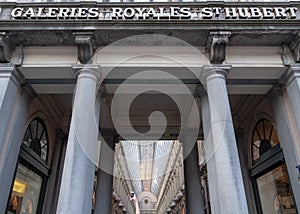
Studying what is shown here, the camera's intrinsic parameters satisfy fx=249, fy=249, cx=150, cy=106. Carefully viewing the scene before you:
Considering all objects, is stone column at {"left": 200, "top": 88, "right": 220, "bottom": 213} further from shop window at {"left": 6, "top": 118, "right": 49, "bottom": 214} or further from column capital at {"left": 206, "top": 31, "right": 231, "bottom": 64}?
shop window at {"left": 6, "top": 118, "right": 49, "bottom": 214}

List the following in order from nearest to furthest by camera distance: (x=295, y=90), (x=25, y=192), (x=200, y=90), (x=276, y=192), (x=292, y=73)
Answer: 1. (x=295, y=90)
2. (x=292, y=73)
3. (x=200, y=90)
4. (x=25, y=192)
5. (x=276, y=192)

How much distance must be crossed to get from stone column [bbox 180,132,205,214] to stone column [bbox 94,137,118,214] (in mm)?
3718

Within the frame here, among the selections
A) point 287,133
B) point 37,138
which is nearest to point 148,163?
point 37,138

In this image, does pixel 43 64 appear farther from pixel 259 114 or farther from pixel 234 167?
pixel 259 114

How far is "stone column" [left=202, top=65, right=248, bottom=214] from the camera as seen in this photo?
6.23 metres

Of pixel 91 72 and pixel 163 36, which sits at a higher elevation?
pixel 163 36

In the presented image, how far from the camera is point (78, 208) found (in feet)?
20.4

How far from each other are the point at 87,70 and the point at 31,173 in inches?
222

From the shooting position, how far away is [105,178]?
12078mm

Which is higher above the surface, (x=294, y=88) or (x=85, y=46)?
(x=85, y=46)

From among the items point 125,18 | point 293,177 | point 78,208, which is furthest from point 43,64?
point 293,177

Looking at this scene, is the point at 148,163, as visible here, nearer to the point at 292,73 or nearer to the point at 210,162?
the point at 210,162

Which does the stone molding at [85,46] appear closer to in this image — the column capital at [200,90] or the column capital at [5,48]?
the column capital at [5,48]

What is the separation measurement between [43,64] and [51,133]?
16.5ft
